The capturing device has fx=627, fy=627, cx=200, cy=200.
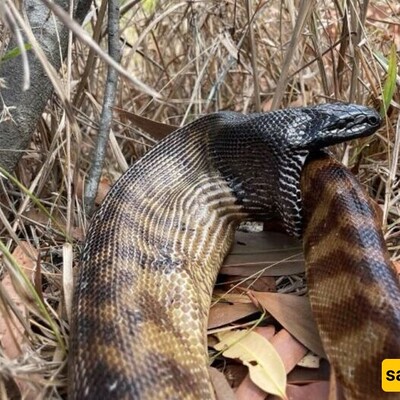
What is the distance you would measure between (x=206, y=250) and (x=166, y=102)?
0.68 m

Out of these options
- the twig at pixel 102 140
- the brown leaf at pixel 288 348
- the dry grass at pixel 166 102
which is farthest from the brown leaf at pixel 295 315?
the twig at pixel 102 140

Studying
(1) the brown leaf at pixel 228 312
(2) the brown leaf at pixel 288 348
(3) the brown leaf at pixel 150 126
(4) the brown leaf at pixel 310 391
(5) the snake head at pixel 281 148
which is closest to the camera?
(4) the brown leaf at pixel 310 391

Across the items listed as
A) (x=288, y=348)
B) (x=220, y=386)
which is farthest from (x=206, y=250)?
(x=220, y=386)

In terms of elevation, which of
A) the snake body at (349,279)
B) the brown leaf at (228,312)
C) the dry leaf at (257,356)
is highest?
the snake body at (349,279)

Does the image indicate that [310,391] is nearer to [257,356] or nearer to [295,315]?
[257,356]

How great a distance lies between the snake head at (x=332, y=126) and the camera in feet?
9.36

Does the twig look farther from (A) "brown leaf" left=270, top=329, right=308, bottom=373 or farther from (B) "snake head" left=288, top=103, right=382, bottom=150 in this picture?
(A) "brown leaf" left=270, top=329, right=308, bottom=373

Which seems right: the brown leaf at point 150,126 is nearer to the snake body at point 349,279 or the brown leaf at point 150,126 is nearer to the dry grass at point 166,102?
the dry grass at point 166,102

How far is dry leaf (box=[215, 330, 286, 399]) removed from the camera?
211 centimetres

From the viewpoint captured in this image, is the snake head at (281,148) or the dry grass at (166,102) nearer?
the dry grass at (166,102)

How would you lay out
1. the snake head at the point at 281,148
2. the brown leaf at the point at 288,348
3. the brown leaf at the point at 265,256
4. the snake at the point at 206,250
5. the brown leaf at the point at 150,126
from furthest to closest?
the brown leaf at the point at 150,126 < the snake head at the point at 281,148 < the brown leaf at the point at 265,256 < the brown leaf at the point at 288,348 < the snake at the point at 206,250

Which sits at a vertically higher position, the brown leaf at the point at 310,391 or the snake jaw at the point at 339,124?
the snake jaw at the point at 339,124

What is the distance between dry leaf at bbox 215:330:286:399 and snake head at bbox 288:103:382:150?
948mm

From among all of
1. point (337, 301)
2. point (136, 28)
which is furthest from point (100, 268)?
point (136, 28)
